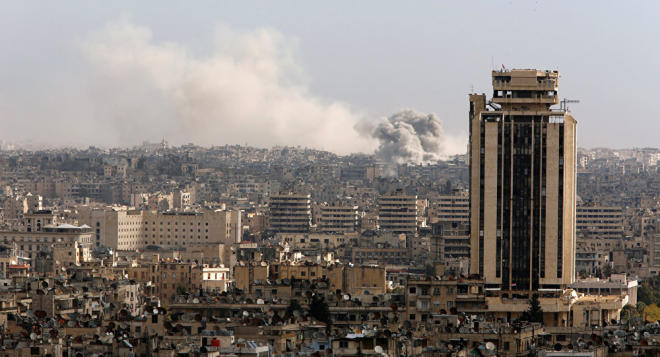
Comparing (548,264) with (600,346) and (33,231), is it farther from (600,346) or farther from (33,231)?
(33,231)

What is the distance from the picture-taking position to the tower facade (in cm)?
10762

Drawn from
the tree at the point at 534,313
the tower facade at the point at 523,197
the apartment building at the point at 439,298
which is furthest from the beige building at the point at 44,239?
the apartment building at the point at 439,298

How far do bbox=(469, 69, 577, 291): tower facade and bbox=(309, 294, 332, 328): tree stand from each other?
18.9m

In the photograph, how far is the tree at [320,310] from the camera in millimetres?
87344

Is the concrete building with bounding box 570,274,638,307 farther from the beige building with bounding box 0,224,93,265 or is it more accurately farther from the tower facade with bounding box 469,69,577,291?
the beige building with bounding box 0,224,93,265

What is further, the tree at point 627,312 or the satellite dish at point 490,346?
the tree at point 627,312

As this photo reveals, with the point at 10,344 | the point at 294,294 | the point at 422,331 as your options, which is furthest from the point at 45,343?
the point at 294,294

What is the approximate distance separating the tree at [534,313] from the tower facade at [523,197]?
29.8 feet

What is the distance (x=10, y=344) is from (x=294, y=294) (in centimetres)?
3066

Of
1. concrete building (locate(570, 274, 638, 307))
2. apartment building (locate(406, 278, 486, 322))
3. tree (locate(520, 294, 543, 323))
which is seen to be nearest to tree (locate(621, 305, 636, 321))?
concrete building (locate(570, 274, 638, 307))

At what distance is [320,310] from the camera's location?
88375 millimetres

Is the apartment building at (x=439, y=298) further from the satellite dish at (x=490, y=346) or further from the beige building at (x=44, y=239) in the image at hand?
the beige building at (x=44, y=239)

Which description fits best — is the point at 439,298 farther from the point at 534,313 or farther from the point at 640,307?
the point at 640,307

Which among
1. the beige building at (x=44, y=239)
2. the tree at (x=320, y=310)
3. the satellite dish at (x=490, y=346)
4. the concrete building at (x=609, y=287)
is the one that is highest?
the beige building at (x=44, y=239)
